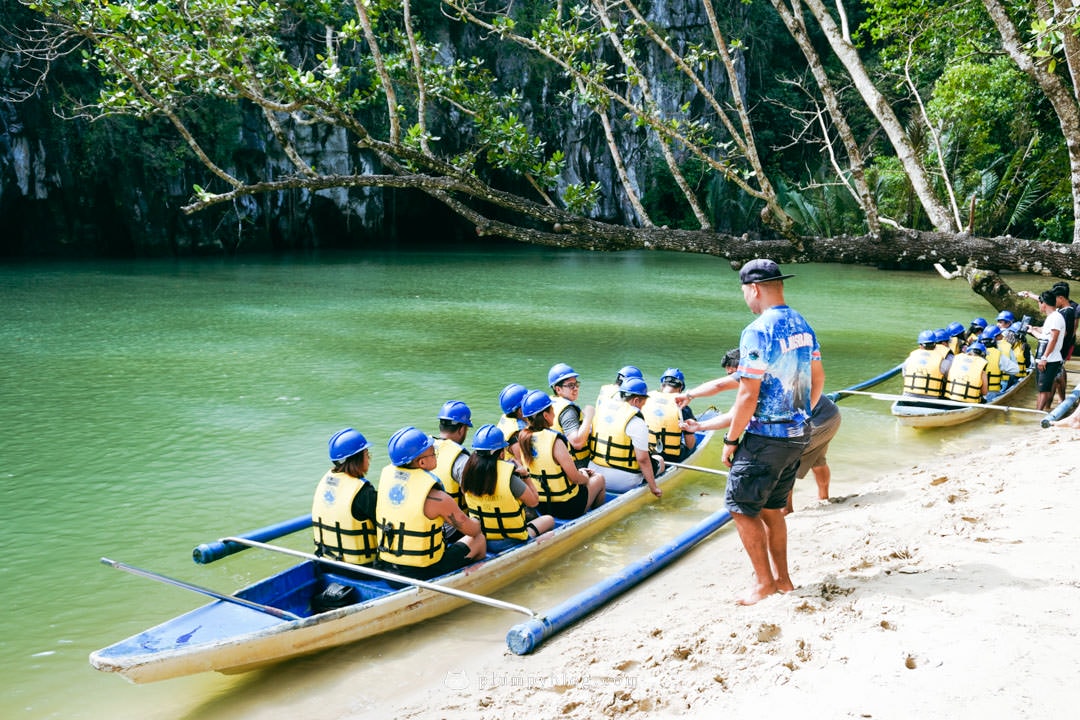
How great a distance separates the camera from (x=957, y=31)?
15.5m

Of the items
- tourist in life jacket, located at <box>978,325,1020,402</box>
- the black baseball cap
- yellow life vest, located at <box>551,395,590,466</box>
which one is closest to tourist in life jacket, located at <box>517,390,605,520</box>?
yellow life vest, located at <box>551,395,590,466</box>

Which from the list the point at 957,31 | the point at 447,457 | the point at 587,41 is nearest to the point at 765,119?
the point at 957,31

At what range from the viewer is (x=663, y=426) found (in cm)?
798

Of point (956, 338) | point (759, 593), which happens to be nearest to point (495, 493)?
point (759, 593)

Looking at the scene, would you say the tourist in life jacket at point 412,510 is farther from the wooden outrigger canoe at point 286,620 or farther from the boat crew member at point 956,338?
the boat crew member at point 956,338

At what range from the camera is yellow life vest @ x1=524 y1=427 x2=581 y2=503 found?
20.8 ft

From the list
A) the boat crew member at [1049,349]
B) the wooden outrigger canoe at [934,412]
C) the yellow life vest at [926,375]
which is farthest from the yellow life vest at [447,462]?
the boat crew member at [1049,349]

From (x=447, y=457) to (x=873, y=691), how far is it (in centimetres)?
337

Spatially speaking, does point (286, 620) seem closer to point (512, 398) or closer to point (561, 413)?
point (512, 398)

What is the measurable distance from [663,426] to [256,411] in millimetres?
5398

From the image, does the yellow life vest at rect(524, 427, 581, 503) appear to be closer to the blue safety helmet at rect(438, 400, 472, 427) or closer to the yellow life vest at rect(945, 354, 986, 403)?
the blue safety helmet at rect(438, 400, 472, 427)

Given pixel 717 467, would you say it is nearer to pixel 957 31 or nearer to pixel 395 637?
pixel 395 637

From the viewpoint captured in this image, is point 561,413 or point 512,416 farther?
point 561,413

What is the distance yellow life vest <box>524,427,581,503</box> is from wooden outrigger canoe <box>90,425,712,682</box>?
17.6 inches
